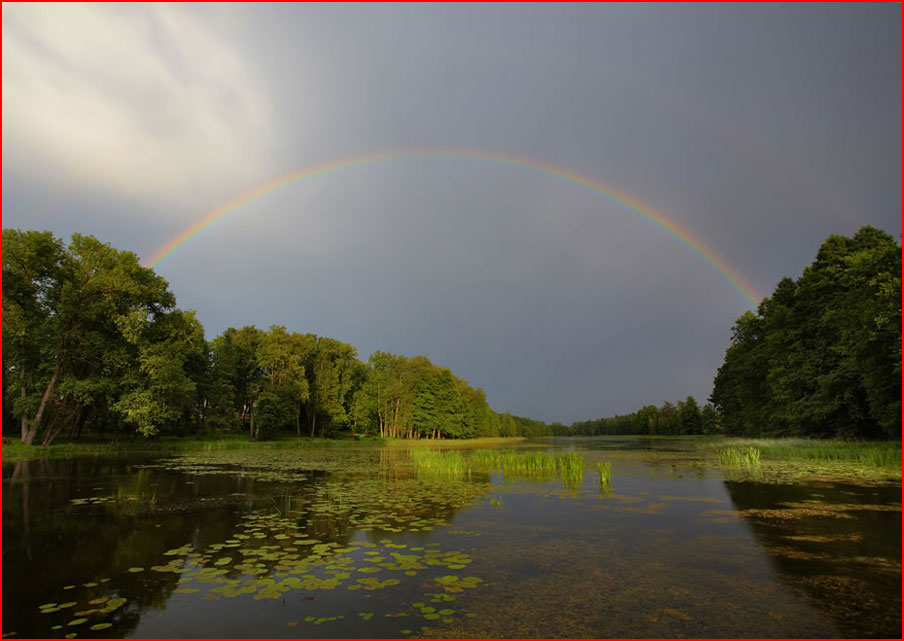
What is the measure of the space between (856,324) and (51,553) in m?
36.7

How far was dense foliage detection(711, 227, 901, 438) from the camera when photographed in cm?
2417

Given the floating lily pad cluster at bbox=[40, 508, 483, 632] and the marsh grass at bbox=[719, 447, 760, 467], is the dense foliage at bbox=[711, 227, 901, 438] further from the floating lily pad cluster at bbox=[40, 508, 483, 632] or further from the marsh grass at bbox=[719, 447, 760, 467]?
the floating lily pad cluster at bbox=[40, 508, 483, 632]

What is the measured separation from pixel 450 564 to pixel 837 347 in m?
33.7

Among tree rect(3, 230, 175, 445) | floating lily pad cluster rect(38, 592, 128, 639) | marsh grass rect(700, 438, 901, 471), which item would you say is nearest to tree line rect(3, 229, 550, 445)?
tree rect(3, 230, 175, 445)

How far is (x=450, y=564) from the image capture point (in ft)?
24.0

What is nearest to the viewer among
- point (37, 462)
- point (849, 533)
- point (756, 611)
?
point (756, 611)

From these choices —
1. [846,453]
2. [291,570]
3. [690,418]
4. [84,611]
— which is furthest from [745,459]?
[690,418]

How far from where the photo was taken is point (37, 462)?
23.8 metres

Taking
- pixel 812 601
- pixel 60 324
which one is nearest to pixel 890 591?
pixel 812 601

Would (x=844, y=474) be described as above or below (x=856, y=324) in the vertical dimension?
below

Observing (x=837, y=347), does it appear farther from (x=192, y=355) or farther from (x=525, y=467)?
(x=192, y=355)

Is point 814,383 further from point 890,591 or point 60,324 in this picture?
point 60,324

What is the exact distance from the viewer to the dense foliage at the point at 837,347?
24172 millimetres

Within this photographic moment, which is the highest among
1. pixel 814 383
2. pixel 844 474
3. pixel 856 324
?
pixel 856 324
